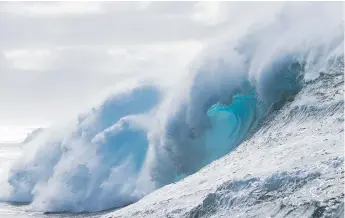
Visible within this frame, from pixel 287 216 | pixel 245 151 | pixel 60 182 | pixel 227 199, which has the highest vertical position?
pixel 60 182

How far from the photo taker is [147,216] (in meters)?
31.5

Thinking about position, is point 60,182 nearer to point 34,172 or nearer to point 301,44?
point 34,172

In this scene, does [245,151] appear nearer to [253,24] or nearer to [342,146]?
[342,146]

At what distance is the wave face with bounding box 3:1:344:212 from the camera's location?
1705 inches

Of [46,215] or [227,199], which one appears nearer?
[227,199]

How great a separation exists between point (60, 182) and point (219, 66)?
14451 millimetres

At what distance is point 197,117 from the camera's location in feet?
149

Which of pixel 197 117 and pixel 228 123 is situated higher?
pixel 197 117

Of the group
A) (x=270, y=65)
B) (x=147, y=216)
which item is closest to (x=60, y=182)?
(x=270, y=65)

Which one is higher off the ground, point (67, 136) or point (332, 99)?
point (67, 136)

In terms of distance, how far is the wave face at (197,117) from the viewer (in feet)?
142

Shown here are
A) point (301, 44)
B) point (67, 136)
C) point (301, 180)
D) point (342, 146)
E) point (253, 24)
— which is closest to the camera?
point (301, 180)

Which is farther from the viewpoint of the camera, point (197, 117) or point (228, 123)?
point (197, 117)

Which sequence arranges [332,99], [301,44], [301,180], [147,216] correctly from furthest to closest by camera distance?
[301,44] < [332,99] < [147,216] < [301,180]
